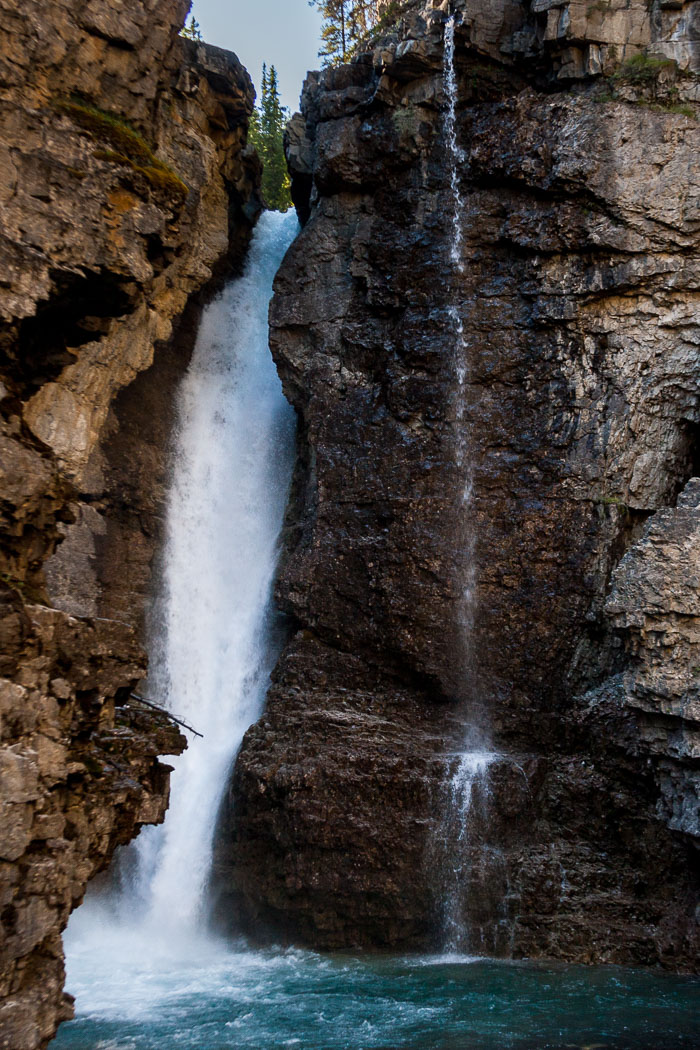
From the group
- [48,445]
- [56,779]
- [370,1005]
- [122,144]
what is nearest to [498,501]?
[370,1005]

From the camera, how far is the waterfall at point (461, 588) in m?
16.3

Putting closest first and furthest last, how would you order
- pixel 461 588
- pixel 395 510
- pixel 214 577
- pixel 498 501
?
pixel 461 588 < pixel 498 501 < pixel 395 510 < pixel 214 577

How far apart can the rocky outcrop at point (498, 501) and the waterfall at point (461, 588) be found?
87mm

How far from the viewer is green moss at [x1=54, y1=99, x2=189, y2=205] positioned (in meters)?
10.9

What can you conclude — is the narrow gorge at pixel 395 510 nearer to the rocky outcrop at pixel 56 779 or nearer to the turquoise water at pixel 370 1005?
the turquoise water at pixel 370 1005

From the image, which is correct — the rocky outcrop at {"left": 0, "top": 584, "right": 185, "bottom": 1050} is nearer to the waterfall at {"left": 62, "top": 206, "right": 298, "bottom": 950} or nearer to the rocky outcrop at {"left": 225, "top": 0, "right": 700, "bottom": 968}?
the rocky outcrop at {"left": 225, "top": 0, "right": 700, "bottom": 968}

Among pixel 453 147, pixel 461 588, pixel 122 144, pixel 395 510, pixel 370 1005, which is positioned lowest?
pixel 370 1005

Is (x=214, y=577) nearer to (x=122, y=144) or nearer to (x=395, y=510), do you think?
(x=395, y=510)

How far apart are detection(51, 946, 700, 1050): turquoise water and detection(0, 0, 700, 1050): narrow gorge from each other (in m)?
0.10

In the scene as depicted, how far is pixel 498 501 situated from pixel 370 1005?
32.3 feet

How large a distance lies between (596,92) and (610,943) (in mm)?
16683

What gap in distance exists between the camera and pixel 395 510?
64.0 feet

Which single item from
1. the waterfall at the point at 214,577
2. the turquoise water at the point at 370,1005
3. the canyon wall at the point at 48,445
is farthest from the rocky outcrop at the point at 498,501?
the canyon wall at the point at 48,445

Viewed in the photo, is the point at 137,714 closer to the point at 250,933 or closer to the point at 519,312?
the point at 250,933
